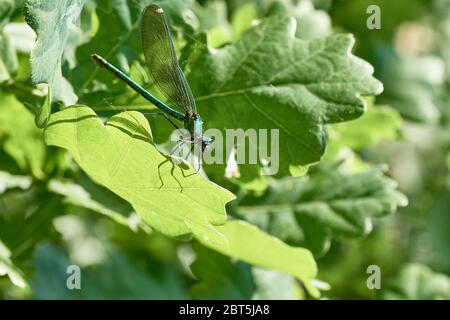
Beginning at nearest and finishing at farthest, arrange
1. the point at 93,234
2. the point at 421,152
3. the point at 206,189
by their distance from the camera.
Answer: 1. the point at 206,189
2. the point at 93,234
3. the point at 421,152

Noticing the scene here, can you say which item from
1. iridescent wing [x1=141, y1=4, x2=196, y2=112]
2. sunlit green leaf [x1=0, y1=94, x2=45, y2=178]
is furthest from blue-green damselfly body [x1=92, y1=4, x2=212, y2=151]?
sunlit green leaf [x1=0, y1=94, x2=45, y2=178]

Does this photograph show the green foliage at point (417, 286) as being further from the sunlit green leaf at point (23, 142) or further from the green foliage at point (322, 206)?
the sunlit green leaf at point (23, 142)

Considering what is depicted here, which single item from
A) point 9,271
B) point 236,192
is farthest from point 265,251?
point 9,271

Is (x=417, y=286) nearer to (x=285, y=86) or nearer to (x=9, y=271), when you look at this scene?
(x=285, y=86)

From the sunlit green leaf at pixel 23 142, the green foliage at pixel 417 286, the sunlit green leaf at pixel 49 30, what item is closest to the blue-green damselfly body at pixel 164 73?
the sunlit green leaf at pixel 49 30

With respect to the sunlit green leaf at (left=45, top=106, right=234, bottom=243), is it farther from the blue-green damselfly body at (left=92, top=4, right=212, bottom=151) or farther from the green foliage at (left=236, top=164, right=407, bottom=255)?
the green foliage at (left=236, top=164, right=407, bottom=255)

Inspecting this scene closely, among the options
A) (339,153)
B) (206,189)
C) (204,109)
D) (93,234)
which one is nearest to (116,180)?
(206,189)
